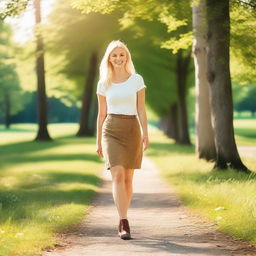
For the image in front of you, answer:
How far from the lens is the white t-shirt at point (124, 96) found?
766cm

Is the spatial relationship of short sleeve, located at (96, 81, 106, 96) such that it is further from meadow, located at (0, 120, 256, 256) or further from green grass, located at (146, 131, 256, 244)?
green grass, located at (146, 131, 256, 244)

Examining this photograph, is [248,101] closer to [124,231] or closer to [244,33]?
[244,33]

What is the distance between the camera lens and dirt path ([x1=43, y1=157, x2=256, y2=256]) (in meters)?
6.80

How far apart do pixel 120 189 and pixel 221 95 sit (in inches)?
315

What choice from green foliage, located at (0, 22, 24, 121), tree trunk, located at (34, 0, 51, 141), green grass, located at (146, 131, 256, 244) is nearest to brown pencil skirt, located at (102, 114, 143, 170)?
green grass, located at (146, 131, 256, 244)

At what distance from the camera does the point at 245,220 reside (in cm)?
829

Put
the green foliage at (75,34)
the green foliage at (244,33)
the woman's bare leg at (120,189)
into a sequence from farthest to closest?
the green foliage at (75,34)
the green foliage at (244,33)
the woman's bare leg at (120,189)

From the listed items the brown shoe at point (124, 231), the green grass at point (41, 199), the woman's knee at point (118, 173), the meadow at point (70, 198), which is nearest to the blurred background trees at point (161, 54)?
the meadow at point (70, 198)

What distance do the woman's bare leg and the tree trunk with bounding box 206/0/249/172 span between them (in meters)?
7.49

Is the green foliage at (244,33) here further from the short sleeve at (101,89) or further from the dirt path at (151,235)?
the short sleeve at (101,89)

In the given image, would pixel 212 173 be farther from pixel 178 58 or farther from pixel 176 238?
pixel 178 58

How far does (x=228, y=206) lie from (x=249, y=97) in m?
90.6

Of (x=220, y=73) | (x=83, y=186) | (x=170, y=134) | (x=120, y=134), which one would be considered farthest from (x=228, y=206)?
(x=170, y=134)

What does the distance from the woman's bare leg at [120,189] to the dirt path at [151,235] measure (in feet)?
1.15
